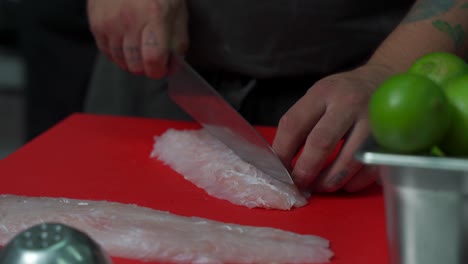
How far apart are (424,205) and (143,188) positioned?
731mm

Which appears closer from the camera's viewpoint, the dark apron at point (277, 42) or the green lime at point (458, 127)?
Result: the green lime at point (458, 127)

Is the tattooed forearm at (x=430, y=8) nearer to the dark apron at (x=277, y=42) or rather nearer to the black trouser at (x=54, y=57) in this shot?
the dark apron at (x=277, y=42)

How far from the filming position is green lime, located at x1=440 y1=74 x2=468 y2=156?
0.87 m

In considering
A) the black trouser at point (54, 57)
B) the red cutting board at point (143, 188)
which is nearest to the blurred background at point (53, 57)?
the black trouser at point (54, 57)

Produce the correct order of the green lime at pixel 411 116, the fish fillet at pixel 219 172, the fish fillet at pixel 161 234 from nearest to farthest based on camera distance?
the green lime at pixel 411 116, the fish fillet at pixel 161 234, the fish fillet at pixel 219 172

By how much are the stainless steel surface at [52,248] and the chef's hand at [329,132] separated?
1.89 feet

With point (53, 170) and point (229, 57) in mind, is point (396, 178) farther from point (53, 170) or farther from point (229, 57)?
point (229, 57)

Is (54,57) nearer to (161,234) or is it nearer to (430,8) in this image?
(430,8)

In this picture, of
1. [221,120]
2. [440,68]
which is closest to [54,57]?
[221,120]

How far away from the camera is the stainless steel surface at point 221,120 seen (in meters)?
1.45

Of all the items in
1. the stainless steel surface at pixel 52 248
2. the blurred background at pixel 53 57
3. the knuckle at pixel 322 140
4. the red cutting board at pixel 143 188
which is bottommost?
the blurred background at pixel 53 57

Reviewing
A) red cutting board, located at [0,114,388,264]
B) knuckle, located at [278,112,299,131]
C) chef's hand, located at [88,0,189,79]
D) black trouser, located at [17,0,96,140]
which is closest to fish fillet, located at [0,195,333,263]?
red cutting board, located at [0,114,388,264]

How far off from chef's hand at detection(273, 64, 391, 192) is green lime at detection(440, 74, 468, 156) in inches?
18.5

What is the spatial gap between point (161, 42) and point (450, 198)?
110cm
